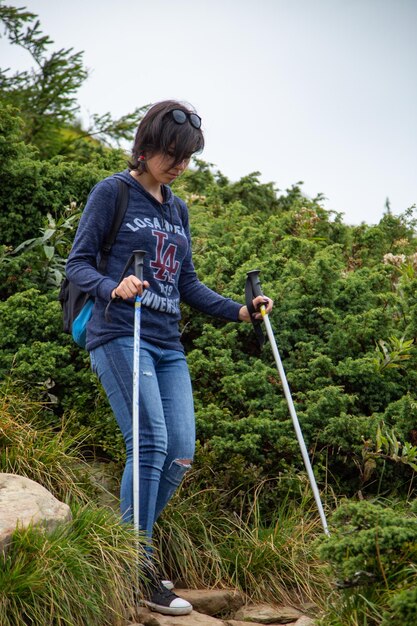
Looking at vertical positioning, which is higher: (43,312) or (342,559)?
(43,312)

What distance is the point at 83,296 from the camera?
4.44 meters

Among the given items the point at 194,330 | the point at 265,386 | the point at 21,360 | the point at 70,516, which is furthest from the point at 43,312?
the point at 70,516

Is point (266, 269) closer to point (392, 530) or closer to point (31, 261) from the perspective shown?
point (31, 261)

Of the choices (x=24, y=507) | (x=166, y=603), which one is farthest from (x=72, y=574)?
(x=166, y=603)

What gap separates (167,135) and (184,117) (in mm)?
138

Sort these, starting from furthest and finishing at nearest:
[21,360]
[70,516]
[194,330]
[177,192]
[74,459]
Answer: [177,192] → [194,330] → [21,360] → [74,459] → [70,516]

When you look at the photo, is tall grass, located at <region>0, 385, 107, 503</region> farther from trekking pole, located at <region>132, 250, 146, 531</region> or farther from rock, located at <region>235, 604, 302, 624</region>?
rock, located at <region>235, 604, 302, 624</region>

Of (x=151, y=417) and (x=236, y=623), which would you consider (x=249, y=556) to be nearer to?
(x=236, y=623)

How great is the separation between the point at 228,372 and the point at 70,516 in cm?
188

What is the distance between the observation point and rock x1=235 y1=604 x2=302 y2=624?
4496 millimetres

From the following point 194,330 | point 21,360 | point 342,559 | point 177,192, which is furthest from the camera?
point 177,192

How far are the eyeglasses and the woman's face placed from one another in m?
0.17

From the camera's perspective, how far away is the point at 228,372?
5793mm

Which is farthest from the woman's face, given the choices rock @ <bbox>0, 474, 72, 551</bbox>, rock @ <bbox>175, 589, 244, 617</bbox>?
rock @ <bbox>175, 589, 244, 617</bbox>
